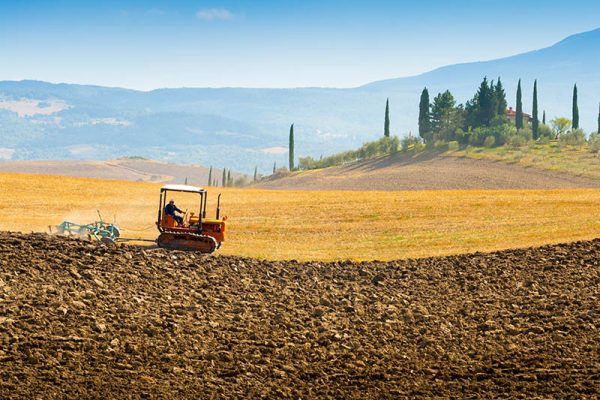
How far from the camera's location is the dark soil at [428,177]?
288 feet

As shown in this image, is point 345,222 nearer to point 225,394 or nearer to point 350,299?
point 350,299

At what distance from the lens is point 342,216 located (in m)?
43.4

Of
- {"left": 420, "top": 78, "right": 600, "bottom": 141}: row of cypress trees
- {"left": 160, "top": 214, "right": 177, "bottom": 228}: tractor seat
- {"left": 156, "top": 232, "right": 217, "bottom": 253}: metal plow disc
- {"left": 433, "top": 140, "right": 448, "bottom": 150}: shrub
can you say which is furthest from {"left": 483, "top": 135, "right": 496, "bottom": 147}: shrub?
{"left": 156, "top": 232, "right": 217, "bottom": 253}: metal plow disc

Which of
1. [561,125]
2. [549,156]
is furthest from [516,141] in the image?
[561,125]

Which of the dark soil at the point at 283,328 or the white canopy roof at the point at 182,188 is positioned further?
the white canopy roof at the point at 182,188

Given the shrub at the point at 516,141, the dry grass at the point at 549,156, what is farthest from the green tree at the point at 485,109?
the dry grass at the point at 549,156

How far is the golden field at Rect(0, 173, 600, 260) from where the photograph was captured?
1307 inches

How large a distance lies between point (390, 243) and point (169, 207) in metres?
10.2

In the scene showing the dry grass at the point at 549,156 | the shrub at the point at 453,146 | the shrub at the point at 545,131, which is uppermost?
the shrub at the point at 545,131

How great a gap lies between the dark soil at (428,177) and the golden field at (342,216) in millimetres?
31650

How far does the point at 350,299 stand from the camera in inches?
801

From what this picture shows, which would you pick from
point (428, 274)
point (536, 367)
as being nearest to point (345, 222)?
point (428, 274)

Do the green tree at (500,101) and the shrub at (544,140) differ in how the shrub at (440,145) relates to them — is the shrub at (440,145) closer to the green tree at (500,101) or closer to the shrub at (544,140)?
the green tree at (500,101)

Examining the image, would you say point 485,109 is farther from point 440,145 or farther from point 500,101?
point 440,145
